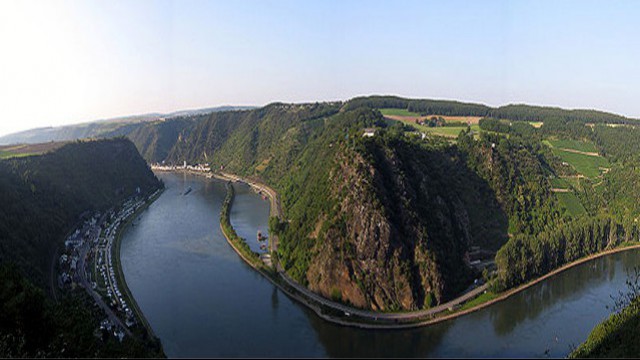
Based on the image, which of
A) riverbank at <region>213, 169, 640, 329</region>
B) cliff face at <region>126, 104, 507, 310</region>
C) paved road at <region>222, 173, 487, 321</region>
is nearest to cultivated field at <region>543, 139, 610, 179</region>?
cliff face at <region>126, 104, 507, 310</region>

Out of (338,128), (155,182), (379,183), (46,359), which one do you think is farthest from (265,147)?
(46,359)

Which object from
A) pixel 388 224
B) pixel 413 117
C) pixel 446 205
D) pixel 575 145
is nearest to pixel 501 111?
pixel 575 145

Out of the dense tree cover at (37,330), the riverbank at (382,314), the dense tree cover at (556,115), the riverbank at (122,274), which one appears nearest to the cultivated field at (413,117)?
the dense tree cover at (556,115)

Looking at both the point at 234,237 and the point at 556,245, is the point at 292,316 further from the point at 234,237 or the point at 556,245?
the point at 556,245

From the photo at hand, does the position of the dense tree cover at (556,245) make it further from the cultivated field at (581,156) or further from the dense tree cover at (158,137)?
the dense tree cover at (158,137)

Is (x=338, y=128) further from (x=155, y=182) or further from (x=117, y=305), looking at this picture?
(x=117, y=305)

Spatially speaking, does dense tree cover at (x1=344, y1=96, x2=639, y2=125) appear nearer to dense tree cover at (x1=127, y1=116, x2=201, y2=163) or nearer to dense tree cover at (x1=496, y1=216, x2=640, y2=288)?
dense tree cover at (x1=496, y1=216, x2=640, y2=288)

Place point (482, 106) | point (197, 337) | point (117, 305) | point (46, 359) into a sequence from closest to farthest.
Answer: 1. point (46, 359)
2. point (197, 337)
3. point (117, 305)
4. point (482, 106)
